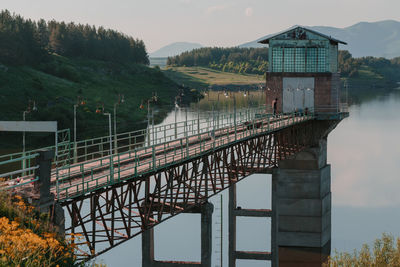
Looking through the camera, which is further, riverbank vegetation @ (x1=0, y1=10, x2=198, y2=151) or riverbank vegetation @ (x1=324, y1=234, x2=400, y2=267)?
riverbank vegetation @ (x1=0, y1=10, x2=198, y2=151)

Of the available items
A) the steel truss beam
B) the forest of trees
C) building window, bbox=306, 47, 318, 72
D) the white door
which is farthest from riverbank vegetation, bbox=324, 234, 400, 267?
the forest of trees

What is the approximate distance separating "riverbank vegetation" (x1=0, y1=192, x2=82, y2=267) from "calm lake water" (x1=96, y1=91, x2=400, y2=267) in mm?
21522

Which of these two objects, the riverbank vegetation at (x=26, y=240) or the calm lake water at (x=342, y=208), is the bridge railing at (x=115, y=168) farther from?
the calm lake water at (x=342, y=208)

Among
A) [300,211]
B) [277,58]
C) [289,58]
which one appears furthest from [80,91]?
[300,211]

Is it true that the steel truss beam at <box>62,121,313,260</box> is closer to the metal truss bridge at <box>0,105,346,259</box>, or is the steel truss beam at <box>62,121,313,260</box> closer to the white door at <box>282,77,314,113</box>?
the metal truss bridge at <box>0,105,346,259</box>

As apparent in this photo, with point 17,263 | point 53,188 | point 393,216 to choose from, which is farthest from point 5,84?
point 17,263

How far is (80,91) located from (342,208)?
73780mm

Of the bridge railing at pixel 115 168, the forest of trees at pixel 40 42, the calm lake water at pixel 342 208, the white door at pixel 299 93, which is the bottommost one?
the calm lake water at pixel 342 208

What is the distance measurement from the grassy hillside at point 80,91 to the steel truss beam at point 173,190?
42.4 m

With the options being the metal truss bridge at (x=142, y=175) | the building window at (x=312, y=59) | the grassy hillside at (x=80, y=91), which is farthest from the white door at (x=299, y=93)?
the grassy hillside at (x=80, y=91)

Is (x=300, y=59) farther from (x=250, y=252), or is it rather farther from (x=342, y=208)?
(x=250, y=252)

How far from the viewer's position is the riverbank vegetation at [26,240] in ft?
49.3

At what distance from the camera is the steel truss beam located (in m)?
24.2

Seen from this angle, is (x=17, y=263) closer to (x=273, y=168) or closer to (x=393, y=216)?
(x=273, y=168)
